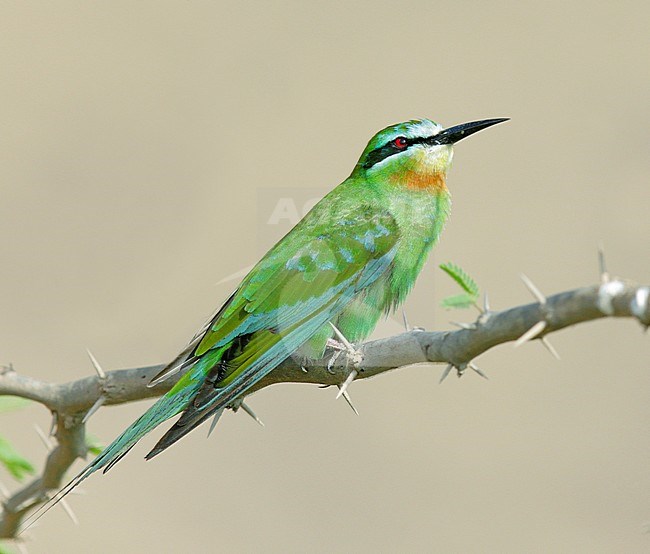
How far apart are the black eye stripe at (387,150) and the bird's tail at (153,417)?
3.29ft

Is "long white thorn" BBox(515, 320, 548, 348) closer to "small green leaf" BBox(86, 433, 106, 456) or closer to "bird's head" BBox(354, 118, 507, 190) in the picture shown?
"small green leaf" BBox(86, 433, 106, 456)

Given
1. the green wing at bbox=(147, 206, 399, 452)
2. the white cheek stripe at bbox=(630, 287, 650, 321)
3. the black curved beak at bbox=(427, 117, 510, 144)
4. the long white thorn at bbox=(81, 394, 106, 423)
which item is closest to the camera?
the white cheek stripe at bbox=(630, 287, 650, 321)

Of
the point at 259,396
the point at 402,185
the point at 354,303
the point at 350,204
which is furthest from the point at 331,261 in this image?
the point at 259,396

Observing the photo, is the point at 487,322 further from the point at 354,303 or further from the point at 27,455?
the point at 27,455

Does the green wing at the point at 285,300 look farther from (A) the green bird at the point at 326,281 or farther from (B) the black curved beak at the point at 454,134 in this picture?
(B) the black curved beak at the point at 454,134

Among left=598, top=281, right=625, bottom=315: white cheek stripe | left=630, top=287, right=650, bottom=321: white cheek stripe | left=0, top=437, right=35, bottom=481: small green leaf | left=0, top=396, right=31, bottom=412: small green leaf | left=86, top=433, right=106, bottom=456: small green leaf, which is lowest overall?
left=630, top=287, right=650, bottom=321: white cheek stripe

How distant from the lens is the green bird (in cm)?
207

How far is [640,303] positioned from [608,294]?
0.15ft

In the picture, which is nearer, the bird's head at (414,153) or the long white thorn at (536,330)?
the long white thorn at (536,330)

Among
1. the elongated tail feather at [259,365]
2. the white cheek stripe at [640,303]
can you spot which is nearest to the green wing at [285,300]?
the elongated tail feather at [259,365]

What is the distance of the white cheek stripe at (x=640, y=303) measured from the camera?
1.18m

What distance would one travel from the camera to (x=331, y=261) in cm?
248

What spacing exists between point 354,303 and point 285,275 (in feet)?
0.70

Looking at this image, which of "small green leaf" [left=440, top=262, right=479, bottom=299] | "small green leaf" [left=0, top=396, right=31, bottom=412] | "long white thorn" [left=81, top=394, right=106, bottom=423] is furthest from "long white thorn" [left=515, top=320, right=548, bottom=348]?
"small green leaf" [left=0, top=396, right=31, bottom=412]
